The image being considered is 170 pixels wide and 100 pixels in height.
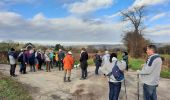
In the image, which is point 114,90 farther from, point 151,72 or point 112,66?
point 151,72

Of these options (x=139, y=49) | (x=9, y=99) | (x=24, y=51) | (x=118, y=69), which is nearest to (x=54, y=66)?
(x=24, y=51)

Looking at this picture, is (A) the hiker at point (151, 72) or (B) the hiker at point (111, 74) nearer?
(A) the hiker at point (151, 72)

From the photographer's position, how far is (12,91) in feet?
54.2

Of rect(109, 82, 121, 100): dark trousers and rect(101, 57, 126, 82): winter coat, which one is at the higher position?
rect(101, 57, 126, 82): winter coat

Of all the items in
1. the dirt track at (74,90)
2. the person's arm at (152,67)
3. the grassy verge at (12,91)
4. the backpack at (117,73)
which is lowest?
the dirt track at (74,90)

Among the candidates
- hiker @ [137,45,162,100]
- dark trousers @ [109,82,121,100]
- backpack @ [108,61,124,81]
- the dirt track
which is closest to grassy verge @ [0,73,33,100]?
the dirt track

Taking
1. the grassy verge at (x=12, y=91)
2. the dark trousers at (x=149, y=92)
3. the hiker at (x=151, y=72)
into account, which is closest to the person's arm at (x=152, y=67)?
the hiker at (x=151, y=72)

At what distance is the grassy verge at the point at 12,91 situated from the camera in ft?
50.7

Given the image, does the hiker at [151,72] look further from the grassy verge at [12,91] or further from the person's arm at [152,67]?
the grassy verge at [12,91]

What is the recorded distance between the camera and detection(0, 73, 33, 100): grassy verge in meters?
15.5

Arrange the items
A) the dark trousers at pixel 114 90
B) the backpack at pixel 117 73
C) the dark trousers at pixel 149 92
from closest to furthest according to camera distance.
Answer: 1. the dark trousers at pixel 149 92
2. the backpack at pixel 117 73
3. the dark trousers at pixel 114 90

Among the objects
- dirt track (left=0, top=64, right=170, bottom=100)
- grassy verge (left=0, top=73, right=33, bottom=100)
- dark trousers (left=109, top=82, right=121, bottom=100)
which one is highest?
dark trousers (left=109, top=82, right=121, bottom=100)

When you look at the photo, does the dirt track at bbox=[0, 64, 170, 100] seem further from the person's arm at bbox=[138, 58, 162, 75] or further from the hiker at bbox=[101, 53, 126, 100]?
the person's arm at bbox=[138, 58, 162, 75]

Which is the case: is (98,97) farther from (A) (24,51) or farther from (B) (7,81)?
(A) (24,51)
